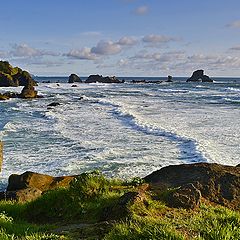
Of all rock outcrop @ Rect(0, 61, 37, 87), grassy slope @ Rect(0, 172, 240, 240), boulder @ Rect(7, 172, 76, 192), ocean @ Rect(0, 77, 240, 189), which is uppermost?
rock outcrop @ Rect(0, 61, 37, 87)

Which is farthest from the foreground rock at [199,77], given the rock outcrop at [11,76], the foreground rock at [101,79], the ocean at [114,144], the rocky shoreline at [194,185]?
the rocky shoreline at [194,185]

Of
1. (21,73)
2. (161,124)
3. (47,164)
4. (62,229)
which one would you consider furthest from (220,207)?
(21,73)

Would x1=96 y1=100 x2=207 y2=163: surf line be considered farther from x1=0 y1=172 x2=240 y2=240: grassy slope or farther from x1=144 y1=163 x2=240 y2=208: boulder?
x1=0 y1=172 x2=240 y2=240: grassy slope

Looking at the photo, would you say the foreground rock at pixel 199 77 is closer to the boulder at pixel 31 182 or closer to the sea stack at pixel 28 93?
the sea stack at pixel 28 93

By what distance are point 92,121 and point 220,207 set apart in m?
25.3

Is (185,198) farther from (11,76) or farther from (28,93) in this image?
(11,76)

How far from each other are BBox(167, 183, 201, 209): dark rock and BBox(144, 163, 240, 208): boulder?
73cm

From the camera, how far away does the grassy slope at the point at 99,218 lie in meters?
4.98

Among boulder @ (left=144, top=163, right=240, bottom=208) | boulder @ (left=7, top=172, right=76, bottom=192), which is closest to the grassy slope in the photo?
boulder @ (left=144, top=163, right=240, bottom=208)

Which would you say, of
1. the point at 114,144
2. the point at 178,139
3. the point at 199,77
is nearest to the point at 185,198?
the point at 114,144

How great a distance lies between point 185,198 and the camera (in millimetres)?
6887

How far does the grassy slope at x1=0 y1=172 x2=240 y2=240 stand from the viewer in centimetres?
498

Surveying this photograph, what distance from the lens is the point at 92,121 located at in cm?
3216

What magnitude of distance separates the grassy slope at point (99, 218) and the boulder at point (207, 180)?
0.56 meters
